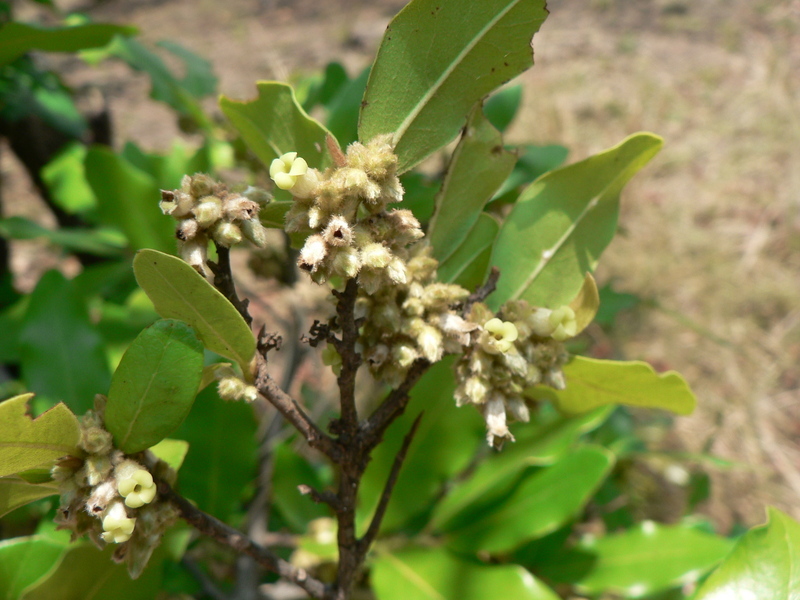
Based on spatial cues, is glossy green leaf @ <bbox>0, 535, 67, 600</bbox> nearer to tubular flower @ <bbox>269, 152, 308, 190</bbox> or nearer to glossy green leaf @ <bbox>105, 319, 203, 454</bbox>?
glossy green leaf @ <bbox>105, 319, 203, 454</bbox>

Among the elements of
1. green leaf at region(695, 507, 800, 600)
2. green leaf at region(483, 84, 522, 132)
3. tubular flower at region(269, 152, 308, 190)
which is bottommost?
green leaf at region(695, 507, 800, 600)

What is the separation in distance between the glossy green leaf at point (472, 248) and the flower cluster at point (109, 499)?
581mm

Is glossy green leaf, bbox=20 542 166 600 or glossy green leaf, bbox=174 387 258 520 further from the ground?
glossy green leaf, bbox=20 542 166 600

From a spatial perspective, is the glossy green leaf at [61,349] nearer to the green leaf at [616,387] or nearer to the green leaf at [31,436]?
the green leaf at [31,436]

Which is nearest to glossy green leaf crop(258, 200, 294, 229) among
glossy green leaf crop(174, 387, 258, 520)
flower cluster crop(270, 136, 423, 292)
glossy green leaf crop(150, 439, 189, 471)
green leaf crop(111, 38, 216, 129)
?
flower cluster crop(270, 136, 423, 292)

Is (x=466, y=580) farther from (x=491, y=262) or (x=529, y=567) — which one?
(x=491, y=262)

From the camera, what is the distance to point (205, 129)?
7.51 ft

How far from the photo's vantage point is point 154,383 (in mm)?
773

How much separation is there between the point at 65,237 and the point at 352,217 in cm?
146

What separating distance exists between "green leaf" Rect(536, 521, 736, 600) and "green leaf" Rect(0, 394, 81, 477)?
135 cm

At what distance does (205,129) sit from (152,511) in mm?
1809

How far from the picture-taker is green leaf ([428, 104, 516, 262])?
0.95 meters

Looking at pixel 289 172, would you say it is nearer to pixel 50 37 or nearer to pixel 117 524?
pixel 117 524

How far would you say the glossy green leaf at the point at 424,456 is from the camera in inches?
59.3
